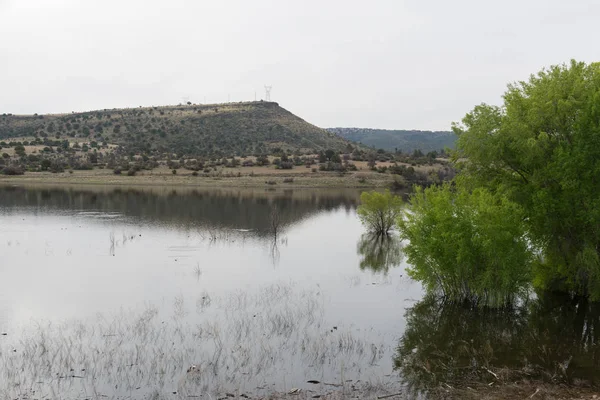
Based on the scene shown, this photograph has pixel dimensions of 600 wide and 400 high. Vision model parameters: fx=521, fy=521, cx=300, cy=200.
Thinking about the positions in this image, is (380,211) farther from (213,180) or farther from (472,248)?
(213,180)

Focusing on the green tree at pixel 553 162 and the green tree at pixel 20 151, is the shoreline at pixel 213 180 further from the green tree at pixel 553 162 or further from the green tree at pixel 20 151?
the green tree at pixel 553 162

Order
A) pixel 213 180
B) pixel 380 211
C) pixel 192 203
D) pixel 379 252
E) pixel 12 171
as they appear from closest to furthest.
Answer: pixel 379 252
pixel 380 211
pixel 192 203
pixel 213 180
pixel 12 171

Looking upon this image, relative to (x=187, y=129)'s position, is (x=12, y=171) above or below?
below

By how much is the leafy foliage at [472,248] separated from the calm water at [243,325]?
2.95 feet

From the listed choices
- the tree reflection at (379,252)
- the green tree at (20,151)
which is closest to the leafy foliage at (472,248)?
the tree reflection at (379,252)

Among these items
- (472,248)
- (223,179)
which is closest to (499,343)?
(472,248)

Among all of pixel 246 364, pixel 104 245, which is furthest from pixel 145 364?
pixel 104 245

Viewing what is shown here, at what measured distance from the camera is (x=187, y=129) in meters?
134

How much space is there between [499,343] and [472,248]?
12.8 feet

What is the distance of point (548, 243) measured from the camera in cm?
2095

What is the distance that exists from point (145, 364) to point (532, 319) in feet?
44.5

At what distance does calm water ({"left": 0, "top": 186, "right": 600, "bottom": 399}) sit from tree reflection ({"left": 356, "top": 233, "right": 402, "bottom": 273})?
137mm

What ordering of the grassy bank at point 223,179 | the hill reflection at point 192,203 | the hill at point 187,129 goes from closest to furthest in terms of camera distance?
the hill reflection at point 192,203, the grassy bank at point 223,179, the hill at point 187,129

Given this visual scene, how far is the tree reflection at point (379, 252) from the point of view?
29861mm
